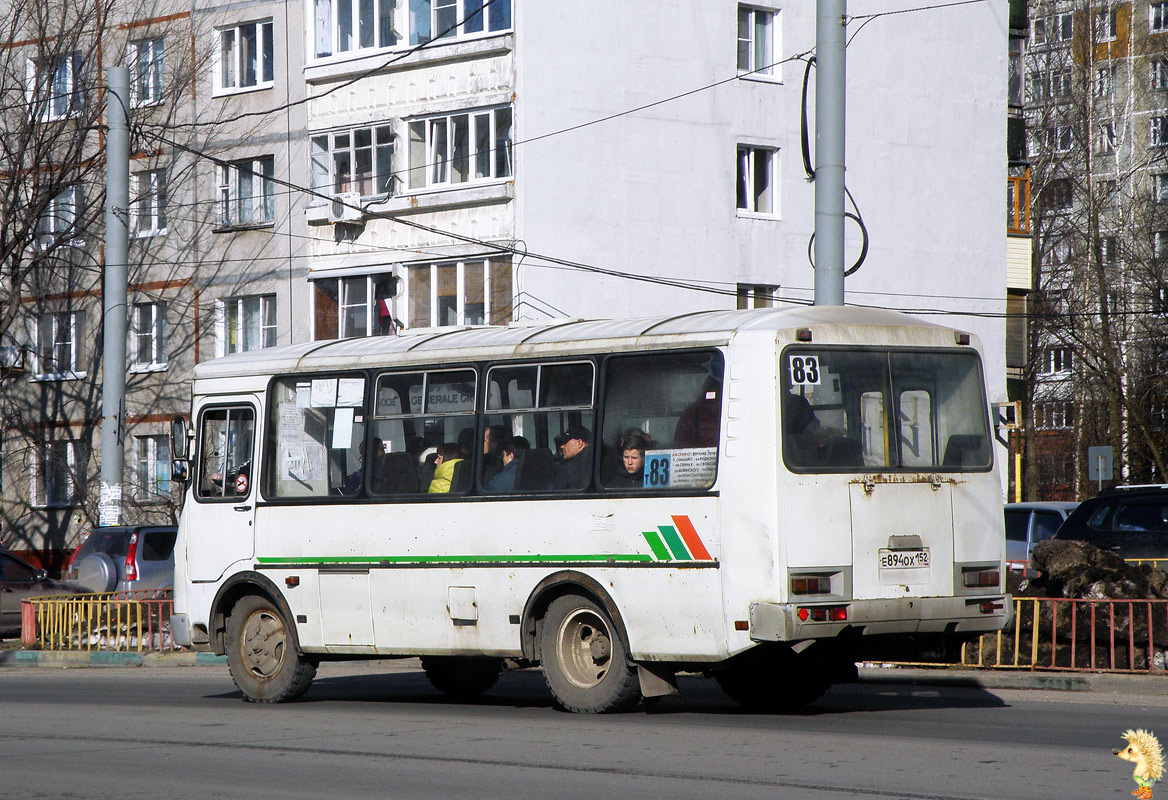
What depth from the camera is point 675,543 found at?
11953 millimetres

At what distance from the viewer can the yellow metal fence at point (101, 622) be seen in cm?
2248

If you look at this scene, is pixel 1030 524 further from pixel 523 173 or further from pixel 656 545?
pixel 656 545

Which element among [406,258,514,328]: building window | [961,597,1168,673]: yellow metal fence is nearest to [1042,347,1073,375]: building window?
[406,258,514,328]: building window

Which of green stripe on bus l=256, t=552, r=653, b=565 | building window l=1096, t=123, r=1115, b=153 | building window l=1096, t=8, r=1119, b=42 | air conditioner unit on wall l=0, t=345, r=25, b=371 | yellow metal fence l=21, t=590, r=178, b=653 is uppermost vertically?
building window l=1096, t=8, r=1119, b=42

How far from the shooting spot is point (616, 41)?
3716cm

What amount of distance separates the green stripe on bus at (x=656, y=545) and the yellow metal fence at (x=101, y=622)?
11302 millimetres

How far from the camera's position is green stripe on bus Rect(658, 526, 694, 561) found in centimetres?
1188

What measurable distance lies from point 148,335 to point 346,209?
7.67 metres

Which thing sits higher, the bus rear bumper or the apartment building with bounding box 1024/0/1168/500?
the apartment building with bounding box 1024/0/1168/500

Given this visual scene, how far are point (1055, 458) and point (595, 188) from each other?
32.4m

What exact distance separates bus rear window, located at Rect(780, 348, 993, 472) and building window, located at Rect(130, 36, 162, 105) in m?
31.8

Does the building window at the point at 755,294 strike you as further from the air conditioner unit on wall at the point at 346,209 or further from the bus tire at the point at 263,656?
the bus tire at the point at 263,656

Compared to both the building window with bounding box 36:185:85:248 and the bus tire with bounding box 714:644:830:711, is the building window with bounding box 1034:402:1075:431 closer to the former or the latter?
the building window with bounding box 36:185:85:248

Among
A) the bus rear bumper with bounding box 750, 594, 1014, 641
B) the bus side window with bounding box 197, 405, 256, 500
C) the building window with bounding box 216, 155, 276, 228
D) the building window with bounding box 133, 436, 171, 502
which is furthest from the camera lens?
the building window with bounding box 133, 436, 171, 502
